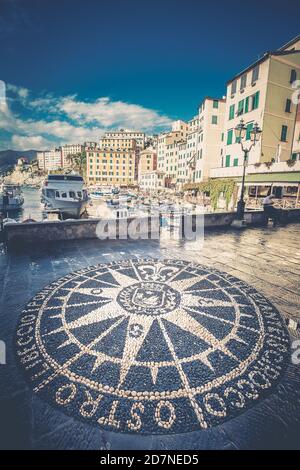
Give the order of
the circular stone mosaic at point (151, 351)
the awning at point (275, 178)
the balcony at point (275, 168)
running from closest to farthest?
1. the circular stone mosaic at point (151, 351)
2. the awning at point (275, 178)
3. the balcony at point (275, 168)

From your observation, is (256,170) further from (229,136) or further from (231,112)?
(231,112)

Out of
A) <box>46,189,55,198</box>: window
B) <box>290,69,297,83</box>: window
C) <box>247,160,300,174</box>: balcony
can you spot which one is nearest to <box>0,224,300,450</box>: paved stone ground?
<box>46,189,55,198</box>: window

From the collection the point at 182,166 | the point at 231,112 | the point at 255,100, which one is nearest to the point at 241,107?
the point at 231,112

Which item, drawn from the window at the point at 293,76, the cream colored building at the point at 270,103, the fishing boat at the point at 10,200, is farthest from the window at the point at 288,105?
the fishing boat at the point at 10,200

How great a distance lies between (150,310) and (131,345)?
96 cm

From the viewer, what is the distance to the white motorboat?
19844 millimetres

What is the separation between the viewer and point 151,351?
10.1 ft

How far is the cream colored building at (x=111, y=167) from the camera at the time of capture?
103812 millimetres

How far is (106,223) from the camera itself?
933cm

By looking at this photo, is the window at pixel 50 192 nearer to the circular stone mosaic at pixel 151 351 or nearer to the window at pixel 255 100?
the circular stone mosaic at pixel 151 351

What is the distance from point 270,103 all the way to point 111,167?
87895mm

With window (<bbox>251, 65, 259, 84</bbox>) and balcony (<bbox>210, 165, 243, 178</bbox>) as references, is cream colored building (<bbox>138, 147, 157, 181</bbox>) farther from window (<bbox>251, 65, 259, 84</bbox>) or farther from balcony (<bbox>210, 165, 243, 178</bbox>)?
window (<bbox>251, 65, 259, 84</bbox>)

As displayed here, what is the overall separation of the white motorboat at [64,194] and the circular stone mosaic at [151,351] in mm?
16237
